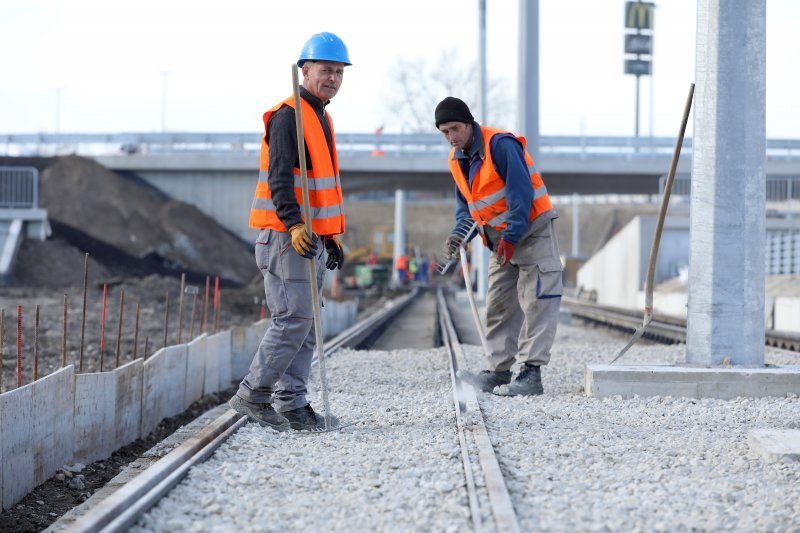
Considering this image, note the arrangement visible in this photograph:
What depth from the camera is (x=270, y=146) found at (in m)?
5.74

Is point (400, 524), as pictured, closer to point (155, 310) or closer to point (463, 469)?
point (463, 469)

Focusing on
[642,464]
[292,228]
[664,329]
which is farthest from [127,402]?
[664,329]

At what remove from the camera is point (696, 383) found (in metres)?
7.11

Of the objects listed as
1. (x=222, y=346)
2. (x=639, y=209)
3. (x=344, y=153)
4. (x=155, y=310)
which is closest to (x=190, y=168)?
(x=344, y=153)

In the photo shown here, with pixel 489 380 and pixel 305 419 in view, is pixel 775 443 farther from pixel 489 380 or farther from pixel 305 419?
pixel 489 380

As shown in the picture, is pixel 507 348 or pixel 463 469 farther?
pixel 507 348

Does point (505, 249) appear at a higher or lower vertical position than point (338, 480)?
higher

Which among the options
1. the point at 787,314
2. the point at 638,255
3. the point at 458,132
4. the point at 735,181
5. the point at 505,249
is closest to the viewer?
the point at 458,132

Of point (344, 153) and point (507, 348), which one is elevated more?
point (344, 153)

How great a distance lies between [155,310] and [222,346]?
10.1 metres

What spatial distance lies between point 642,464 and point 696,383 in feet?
7.96

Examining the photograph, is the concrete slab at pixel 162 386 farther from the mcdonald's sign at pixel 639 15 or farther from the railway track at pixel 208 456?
the mcdonald's sign at pixel 639 15

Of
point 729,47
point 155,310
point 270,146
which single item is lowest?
point 155,310

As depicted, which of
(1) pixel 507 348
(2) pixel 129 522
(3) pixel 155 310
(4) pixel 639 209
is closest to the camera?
(2) pixel 129 522
